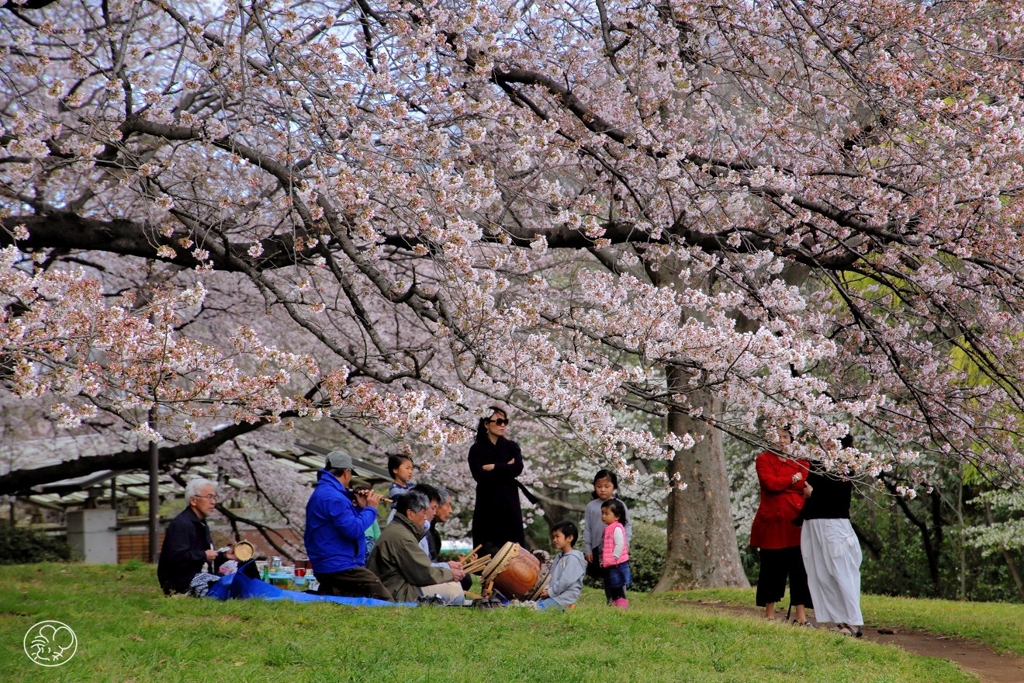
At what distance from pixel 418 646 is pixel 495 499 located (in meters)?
2.57

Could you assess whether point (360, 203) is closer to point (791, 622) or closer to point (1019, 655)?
point (791, 622)

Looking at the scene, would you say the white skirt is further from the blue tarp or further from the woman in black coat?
the blue tarp

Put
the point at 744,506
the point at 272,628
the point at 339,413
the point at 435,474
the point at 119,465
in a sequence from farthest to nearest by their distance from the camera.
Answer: the point at 744,506
the point at 435,474
the point at 119,465
the point at 272,628
the point at 339,413

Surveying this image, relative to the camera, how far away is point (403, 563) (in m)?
7.54

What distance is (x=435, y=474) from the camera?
15203mm

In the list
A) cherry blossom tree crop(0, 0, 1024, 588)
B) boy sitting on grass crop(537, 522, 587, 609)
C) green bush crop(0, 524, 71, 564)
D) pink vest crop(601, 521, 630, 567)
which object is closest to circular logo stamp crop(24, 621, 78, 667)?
cherry blossom tree crop(0, 0, 1024, 588)

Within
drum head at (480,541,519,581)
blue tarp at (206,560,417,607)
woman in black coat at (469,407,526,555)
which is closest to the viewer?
blue tarp at (206,560,417,607)

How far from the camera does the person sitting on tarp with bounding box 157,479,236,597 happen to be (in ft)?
24.7

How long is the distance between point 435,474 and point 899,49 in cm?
981

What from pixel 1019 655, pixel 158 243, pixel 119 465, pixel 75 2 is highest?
pixel 75 2

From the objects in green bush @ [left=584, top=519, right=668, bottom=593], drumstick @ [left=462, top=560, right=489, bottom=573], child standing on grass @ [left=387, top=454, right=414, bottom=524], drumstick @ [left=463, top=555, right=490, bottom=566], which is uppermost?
child standing on grass @ [left=387, top=454, right=414, bottom=524]

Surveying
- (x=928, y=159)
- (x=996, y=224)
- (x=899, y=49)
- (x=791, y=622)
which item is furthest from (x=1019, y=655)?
(x=899, y=49)

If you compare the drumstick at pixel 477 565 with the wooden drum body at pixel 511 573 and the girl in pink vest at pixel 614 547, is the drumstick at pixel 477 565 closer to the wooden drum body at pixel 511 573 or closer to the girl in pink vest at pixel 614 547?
the wooden drum body at pixel 511 573

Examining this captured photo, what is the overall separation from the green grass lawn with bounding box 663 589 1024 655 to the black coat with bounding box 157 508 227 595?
19.6 feet
